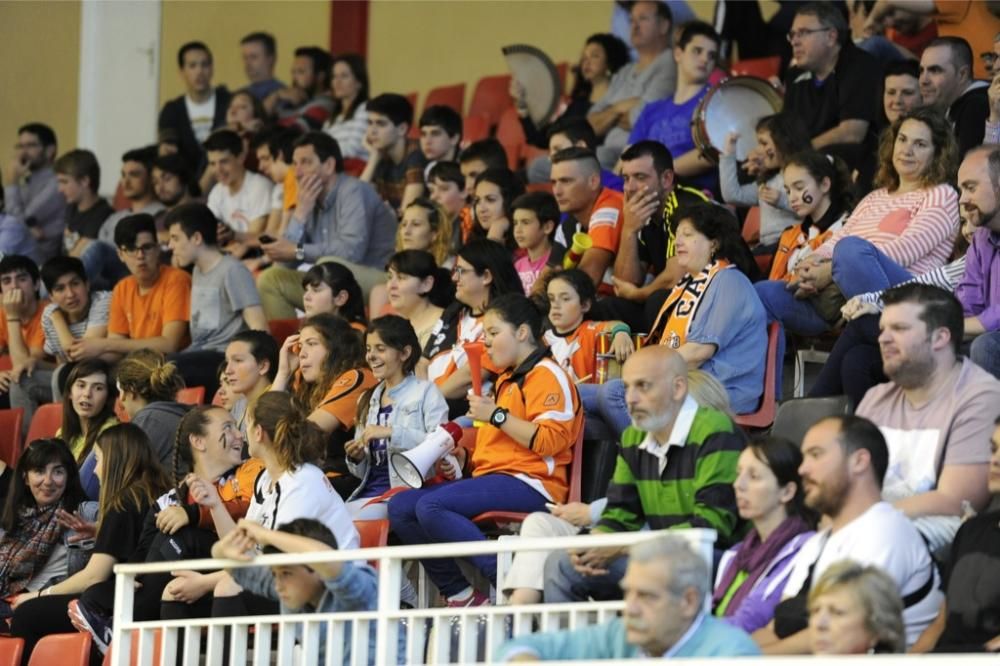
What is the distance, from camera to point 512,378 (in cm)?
618

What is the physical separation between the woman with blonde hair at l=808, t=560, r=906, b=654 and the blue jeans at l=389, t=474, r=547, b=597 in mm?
1993

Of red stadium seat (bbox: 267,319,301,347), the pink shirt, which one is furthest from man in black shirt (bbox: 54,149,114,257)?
the pink shirt

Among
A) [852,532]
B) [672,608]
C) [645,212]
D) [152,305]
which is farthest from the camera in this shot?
[152,305]

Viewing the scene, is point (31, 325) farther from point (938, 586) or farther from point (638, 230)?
point (938, 586)

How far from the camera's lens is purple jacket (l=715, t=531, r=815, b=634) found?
460 cm

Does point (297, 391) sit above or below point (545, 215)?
below

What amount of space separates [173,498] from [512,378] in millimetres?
1209

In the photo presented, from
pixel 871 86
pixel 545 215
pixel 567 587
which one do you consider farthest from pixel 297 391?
pixel 871 86

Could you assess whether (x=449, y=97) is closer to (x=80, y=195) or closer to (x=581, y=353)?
(x=80, y=195)

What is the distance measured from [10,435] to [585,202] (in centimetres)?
286

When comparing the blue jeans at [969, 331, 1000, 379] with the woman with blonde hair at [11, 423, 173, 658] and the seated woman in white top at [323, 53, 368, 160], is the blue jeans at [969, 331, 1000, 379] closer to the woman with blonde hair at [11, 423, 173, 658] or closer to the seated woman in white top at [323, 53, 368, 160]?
the woman with blonde hair at [11, 423, 173, 658]

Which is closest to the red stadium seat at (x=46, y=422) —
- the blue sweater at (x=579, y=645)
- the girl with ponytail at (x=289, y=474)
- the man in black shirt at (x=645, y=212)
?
the girl with ponytail at (x=289, y=474)

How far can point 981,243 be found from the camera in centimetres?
601

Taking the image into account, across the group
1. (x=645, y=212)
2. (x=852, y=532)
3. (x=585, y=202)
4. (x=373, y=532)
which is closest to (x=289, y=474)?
(x=373, y=532)
